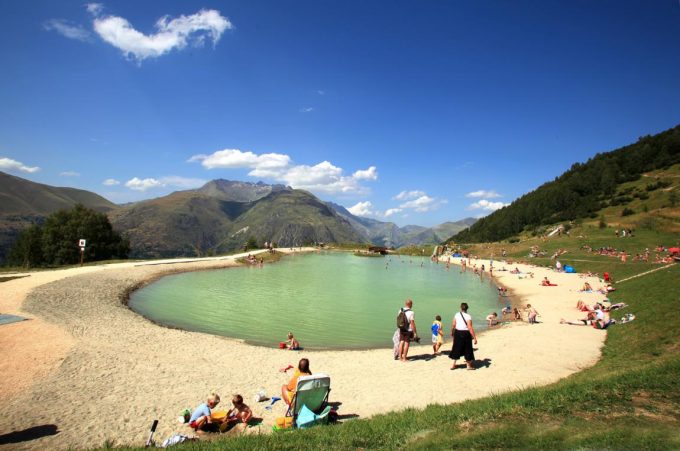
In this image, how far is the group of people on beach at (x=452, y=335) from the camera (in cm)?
1445

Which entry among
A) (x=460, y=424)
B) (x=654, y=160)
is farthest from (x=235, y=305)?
(x=654, y=160)

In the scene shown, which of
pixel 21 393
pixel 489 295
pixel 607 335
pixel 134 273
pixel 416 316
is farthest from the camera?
pixel 134 273

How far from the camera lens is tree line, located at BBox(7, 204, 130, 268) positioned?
2623 inches

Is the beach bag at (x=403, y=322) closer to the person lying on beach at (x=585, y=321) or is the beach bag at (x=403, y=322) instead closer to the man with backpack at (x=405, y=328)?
the man with backpack at (x=405, y=328)

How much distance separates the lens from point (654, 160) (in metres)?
103

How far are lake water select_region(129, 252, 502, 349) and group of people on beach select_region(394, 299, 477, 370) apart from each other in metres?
3.60

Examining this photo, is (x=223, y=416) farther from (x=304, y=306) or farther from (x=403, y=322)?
(x=304, y=306)

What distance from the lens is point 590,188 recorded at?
112 metres

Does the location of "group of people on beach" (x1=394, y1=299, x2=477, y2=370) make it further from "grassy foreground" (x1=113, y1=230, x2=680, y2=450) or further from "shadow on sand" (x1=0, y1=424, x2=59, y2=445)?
"shadow on sand" (x1=0, y1=424, x2=59, y2=445)

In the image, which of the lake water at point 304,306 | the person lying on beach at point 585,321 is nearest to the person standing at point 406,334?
the lake water at point 304,306

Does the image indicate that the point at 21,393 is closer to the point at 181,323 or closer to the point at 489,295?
the point at 181,323

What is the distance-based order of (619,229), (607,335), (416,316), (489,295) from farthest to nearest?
1. (619,229)
2. (489,295)
3. (416,316)
4. (607,335)

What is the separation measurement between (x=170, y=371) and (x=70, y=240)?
6807cm

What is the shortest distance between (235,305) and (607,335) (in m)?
25.3
